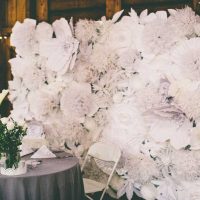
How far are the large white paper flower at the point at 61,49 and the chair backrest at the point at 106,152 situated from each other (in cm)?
119

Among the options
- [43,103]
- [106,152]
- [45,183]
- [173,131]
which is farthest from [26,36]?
[45,183]

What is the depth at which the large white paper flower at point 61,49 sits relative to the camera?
5.24m

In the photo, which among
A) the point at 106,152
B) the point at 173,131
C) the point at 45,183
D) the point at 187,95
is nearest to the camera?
the point at 45,183

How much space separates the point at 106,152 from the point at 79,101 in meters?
0.85

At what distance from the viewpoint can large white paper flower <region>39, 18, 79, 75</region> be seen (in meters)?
5.24

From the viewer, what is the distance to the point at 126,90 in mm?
4855

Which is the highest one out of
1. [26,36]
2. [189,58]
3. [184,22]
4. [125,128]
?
[184,22]

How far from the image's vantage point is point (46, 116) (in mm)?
5531

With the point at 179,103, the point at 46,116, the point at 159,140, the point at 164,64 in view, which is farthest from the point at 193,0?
the point at 46,116

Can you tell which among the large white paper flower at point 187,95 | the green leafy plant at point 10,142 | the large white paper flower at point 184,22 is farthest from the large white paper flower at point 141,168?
the green leafy plant at point 10,142

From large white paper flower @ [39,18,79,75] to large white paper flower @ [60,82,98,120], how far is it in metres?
0.30

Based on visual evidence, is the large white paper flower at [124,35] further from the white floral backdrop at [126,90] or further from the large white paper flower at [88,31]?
the large white paper flower at [88,31]

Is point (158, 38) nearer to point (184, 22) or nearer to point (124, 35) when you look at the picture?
point (184, 22)

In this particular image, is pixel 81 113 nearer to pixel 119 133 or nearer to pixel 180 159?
pixel 119 133
